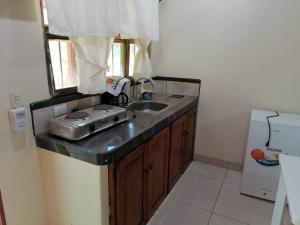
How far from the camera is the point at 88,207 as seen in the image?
1357 mm

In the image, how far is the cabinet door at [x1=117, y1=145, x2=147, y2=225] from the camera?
1396 millimetres

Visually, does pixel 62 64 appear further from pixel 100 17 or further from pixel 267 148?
pixel 267 148

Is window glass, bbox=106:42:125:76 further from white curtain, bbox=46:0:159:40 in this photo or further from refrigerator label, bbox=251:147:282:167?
refrigerator label, bbox=251:147:282:167

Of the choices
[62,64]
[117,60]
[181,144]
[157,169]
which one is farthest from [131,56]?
[157,169]

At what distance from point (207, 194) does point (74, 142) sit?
5.16 ft

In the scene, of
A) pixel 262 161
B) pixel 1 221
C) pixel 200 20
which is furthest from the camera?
pixel 200 20

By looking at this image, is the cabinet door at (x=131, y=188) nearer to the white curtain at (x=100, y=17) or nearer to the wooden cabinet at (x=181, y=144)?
the wooden cabinet at (x=181, y=144)

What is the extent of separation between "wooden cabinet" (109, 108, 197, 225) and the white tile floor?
4.4 inches

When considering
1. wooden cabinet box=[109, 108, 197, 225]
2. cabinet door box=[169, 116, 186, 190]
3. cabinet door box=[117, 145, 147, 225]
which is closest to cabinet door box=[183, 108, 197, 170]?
wooden cabinet box=[109, 108, 197, 225]

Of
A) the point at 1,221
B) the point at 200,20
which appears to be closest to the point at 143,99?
the point at 200,20

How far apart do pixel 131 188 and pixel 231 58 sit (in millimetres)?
1817

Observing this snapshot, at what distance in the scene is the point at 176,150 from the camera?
7.36ft

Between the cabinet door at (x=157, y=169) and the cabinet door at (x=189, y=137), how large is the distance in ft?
1.75

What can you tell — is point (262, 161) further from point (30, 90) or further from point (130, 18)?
point (30, 90)
